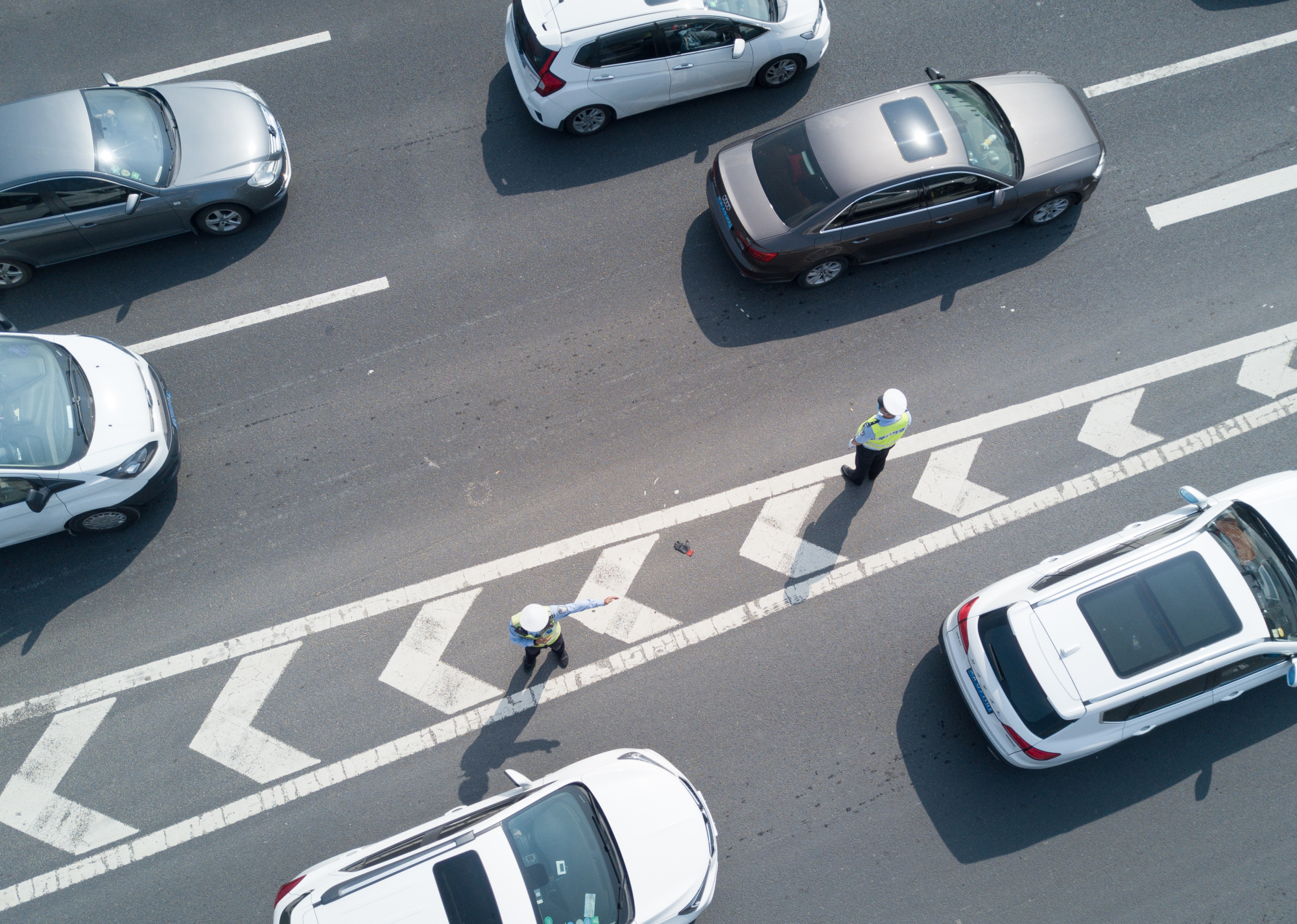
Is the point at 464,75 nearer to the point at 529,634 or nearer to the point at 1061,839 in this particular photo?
the point at 529,634

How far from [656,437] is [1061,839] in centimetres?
591

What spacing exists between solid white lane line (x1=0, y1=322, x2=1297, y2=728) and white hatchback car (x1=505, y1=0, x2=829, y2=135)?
5306 millimetres

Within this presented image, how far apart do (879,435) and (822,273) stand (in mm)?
2686

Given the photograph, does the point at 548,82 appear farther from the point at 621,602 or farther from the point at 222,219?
the point at 621,602

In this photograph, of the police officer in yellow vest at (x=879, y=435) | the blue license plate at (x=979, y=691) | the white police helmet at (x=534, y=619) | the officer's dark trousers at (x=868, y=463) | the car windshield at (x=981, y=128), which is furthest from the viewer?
the car windshield at (x=981, y=128)

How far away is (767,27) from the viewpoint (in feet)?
31.1

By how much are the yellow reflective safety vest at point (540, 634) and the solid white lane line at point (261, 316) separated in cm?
491

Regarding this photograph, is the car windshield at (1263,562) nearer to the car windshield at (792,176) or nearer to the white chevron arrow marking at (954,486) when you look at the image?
the white chevron arrow marking at (954,486)

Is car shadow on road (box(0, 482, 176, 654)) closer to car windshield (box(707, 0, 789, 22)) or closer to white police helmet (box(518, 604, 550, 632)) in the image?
white police helmet (box(518, 604, 550, 632))

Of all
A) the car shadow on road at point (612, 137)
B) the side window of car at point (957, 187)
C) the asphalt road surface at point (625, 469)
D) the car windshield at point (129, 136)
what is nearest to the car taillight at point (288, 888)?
the asphalt road surface at point (625, 469)

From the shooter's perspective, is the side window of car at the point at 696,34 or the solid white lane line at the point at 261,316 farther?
the side window of car at the point at 696,34

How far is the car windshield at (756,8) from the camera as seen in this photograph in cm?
938

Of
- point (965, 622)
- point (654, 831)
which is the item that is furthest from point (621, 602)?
point (965, 622)

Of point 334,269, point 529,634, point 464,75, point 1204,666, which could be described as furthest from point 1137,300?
point 334,269
